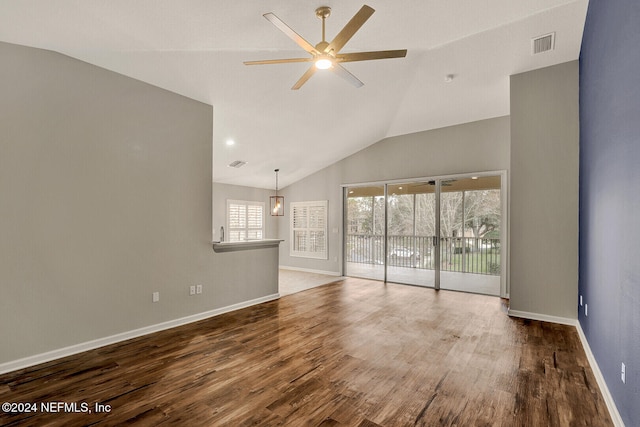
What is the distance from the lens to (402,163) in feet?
21.4

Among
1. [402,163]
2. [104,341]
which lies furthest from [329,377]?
[402,163]

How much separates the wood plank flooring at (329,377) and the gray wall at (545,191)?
495 millimetres

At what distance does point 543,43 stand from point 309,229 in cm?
583

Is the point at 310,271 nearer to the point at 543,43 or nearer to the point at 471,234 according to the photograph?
the point at 471,234

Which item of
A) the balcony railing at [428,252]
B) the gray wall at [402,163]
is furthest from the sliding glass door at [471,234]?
the gray wall at [402,163]

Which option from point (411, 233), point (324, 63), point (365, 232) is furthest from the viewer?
point (365, 232)

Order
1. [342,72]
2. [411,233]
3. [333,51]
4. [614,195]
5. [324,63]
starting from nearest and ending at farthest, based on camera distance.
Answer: [614,195], [333,51], [324,63], [342,72], [411,233]

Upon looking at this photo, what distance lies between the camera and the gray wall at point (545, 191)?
12.8 ft

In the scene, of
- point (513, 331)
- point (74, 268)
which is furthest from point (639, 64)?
point (74, 268)

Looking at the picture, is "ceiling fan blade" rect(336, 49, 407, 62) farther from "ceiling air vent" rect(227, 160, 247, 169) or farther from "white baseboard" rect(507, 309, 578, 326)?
"ceiling air vent" rect(227, 160, 247, 169)

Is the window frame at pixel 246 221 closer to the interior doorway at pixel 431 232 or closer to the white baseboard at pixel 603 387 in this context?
the interior doorway at pixel 431 232

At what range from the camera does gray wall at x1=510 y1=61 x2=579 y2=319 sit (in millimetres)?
3914

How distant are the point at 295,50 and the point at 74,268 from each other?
3.15 metres

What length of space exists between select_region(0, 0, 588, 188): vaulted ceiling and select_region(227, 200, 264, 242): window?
2571mm
